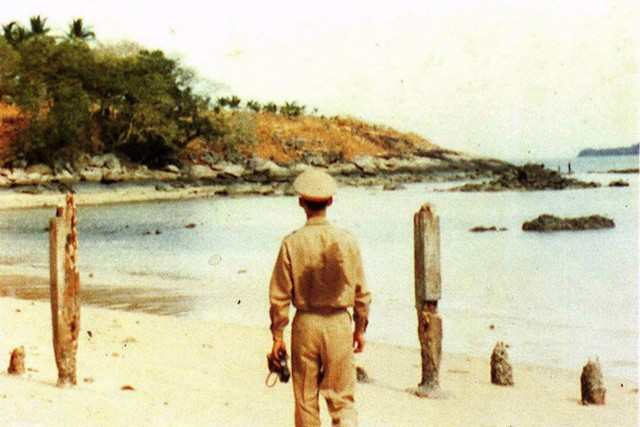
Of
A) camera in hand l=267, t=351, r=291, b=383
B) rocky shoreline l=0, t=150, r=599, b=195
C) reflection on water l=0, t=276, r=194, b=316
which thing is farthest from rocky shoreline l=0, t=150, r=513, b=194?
camera in hand l=267, t=351, r=291, b=383

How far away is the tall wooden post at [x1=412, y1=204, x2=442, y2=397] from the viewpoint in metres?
8.45

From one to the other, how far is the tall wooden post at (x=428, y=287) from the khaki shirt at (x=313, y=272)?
11.3 feet

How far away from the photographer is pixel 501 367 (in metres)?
9.23

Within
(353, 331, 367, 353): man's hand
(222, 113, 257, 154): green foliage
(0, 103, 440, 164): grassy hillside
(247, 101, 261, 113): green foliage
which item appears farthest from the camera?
(247, 101, 261, 113): green foliage

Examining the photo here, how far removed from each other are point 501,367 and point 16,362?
441 cm

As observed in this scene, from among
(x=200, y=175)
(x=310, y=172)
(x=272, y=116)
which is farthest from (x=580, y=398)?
(x=272, y=116)

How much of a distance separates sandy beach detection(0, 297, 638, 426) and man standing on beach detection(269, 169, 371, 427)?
201 cm

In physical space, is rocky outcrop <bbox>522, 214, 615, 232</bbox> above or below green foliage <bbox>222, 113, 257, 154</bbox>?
below

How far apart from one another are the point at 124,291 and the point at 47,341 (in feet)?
22.7

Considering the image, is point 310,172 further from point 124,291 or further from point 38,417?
point 124,291

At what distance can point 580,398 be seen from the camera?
887 cm

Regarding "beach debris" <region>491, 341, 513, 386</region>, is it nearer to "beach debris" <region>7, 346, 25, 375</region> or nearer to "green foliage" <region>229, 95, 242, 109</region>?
"beach debris" <region>7, 346, 25, 375</region>

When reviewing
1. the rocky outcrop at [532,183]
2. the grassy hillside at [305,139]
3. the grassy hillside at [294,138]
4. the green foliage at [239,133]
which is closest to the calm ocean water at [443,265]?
the rocky outcrop at [532,183]

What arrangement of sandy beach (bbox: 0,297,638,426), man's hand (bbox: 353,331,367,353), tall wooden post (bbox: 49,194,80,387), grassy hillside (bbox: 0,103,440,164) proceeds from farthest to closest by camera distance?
grassy hillside (bbox: 0,103,440,164)
tall wooden post (bbox: 49,194,80,387)
sandy beach (bbox: 0,297,638,426)
man's hand (bbox: 353,331,367,353)
